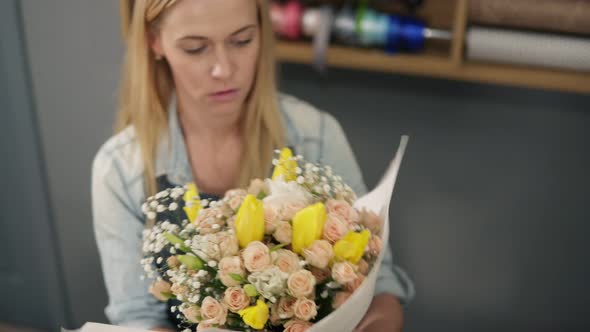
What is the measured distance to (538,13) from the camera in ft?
3.96

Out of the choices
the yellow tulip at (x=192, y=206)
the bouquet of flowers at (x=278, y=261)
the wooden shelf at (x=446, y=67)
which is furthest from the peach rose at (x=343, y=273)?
the wooden shelf at (x=446, y=67)

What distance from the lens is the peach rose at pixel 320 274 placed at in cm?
77

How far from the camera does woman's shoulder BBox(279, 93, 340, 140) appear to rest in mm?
1153

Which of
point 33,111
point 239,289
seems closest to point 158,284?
point 239,289

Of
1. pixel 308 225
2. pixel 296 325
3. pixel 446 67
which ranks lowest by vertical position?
pixel 296 325

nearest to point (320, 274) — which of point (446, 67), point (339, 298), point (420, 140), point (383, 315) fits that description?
point (339, 298)

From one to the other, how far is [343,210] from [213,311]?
0.19 metres

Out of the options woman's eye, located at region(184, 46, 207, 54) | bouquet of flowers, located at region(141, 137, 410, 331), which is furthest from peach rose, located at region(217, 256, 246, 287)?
woman's eye, located at region(184, 46, 207, 54)

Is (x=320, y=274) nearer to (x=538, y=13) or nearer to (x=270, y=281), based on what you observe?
(x=270, y=281)

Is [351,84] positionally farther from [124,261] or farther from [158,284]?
[158,284]

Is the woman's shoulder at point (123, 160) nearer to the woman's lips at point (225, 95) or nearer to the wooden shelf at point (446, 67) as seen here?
the woman's lips at point (225, 95)

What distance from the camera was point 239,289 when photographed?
2.45 ft

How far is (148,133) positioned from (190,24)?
0.75 ft

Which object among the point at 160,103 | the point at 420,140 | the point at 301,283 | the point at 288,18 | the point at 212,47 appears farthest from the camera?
the point at 420,140
